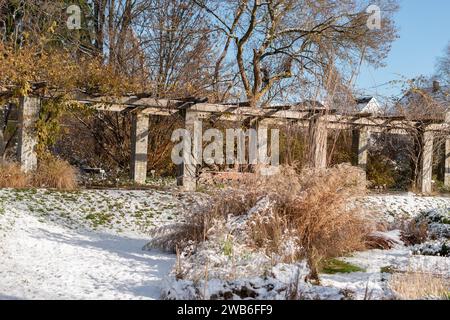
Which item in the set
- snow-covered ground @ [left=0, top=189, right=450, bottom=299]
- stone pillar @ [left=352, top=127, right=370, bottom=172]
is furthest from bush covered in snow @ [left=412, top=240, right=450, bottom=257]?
stone pillar @ [left=352, top=127, right=370, bottom=172]

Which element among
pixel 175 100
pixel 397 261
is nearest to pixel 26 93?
pixel 175 100

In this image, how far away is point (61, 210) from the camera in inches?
359

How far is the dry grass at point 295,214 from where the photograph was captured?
20.4ft

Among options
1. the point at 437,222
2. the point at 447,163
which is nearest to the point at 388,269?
the point at 437,222

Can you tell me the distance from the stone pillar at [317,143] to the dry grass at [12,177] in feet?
19.8

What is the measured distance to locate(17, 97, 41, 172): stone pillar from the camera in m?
12.0

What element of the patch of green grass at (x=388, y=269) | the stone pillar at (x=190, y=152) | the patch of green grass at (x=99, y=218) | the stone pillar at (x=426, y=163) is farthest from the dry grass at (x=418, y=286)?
the stone pillar at (x=426, y=163)

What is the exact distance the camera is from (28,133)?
478 inches

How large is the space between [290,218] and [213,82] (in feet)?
35.0

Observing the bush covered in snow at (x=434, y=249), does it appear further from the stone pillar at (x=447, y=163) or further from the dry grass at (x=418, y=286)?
the stone pillar at (x=447, y=163)

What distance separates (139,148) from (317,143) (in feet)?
24.0

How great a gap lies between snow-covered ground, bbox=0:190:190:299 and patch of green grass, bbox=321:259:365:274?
1.65 meters

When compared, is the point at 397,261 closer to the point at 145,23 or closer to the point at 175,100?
the point at 175,100

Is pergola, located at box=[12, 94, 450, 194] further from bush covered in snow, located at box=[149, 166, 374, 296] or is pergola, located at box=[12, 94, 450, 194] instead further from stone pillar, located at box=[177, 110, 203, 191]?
bush covered in snow, located at box=[149, 166, 374, 296]
